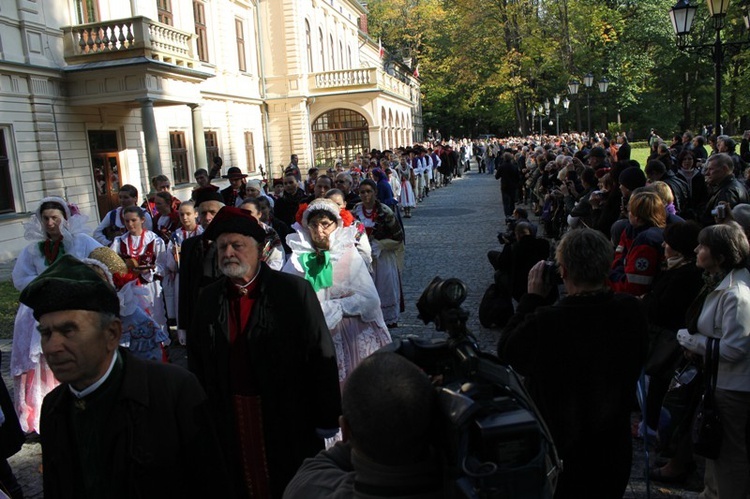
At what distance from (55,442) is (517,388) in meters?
1.53

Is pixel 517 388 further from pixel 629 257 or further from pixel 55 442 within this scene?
pixel 629 257

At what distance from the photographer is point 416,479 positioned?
1.38m

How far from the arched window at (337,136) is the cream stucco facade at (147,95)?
2.54 feet

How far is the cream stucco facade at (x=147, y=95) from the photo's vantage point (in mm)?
15344

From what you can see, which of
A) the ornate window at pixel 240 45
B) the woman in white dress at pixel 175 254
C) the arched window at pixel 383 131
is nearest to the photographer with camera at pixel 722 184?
the woman in white dress at pixel 175 254

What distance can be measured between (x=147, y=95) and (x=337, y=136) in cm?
1873

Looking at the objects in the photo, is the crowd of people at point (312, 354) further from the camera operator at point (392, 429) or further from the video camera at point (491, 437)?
the video camera at point (491, 437)

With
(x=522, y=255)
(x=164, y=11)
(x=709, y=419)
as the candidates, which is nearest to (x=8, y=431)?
(x=709, y=419)

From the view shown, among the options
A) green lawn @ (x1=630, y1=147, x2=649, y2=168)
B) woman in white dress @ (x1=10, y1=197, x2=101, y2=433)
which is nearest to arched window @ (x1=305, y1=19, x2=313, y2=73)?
green lawn @ (x1=630, y1=147, x2=649, y2=168)

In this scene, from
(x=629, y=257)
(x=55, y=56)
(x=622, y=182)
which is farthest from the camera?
(x=55, y=56)

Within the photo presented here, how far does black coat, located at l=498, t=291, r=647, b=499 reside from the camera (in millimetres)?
2613

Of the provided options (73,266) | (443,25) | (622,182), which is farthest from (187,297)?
(443,25)

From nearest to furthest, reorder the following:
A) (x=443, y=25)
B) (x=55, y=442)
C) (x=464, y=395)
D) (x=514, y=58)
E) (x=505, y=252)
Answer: (x=464, y=395) → (x=55, y=442) → (x=505, y=252) → (x=514, y=58) → (x=443, y=25)

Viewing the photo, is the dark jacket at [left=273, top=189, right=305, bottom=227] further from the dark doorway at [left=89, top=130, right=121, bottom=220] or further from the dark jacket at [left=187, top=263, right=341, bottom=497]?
the dark doorway at [left=89, top=130, right=121, bottom=220]
